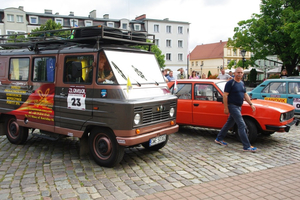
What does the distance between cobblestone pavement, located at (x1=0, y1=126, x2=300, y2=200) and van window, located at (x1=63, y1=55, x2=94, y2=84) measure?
174 centimetres

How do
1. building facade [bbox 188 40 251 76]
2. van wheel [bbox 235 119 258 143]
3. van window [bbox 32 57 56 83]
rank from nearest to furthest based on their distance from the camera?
van window [bbox 32 57 56 83] → van wheel [bbox 235 119 258 143] → building facade [bbox 188 40 251 76]

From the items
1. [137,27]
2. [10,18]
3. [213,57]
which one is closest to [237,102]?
[10,18]

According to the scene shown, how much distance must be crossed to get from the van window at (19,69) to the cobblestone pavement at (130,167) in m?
1.78

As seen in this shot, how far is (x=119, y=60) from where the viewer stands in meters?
5.80

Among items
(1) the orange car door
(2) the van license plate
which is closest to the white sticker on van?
(2) the van license plate

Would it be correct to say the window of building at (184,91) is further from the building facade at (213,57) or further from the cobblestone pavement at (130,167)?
the building facade at (213,57)

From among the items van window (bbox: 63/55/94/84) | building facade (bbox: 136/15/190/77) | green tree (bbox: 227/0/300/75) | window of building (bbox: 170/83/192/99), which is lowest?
window of building (bbox: 170/83/192/99)

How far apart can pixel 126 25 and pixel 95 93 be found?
58.8 metres

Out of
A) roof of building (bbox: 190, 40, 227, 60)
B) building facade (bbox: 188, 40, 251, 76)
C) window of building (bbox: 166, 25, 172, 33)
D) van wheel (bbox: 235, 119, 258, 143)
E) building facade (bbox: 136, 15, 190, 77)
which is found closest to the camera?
van wheel (bbox: 235, 119, 258, 143)

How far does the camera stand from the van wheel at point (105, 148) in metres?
5.50

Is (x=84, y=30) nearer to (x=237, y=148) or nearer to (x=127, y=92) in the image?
(x=127, y=92)

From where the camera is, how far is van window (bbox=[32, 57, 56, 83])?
6379 mm

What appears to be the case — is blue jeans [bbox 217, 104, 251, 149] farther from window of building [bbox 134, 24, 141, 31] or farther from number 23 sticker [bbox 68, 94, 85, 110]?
window of building [bbox 134, 24, 141, 31]

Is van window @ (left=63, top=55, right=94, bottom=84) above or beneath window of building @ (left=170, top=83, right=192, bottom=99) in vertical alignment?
above
